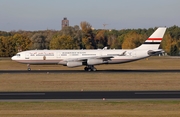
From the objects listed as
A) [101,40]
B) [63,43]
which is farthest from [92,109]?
[101,40]

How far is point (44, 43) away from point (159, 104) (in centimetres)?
13142

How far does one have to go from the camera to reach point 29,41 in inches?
5738

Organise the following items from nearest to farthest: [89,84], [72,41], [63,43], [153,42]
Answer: [89,84] < [153,42] < [63,43] < [72,41]

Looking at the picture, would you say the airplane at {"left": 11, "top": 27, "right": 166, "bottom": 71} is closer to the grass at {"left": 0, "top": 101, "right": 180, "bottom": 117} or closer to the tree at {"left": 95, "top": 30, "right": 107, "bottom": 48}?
the grass at {"left": 0, "top": 101, "right": 180, "bottom": 117}

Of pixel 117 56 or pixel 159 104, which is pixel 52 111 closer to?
pixel 159 104

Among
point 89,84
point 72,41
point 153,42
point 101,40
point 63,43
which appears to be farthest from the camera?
point 101,40

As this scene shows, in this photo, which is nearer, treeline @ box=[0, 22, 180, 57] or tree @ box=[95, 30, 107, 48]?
treeline @ box=[0, 22, 180, 57]

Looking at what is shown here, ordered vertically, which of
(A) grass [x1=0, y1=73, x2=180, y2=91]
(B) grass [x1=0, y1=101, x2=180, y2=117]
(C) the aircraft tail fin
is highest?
(C) the aircraft tail fin

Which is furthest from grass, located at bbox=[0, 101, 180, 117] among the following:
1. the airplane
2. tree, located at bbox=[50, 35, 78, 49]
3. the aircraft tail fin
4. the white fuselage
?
tree, located at bbox=[50, 35, 78, 49]

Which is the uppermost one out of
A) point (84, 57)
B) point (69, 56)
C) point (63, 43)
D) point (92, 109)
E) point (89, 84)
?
point (63, 43)

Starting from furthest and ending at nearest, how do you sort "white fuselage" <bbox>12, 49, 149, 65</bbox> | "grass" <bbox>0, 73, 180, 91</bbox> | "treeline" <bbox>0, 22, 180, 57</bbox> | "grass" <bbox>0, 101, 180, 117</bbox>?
"treeline" <bbox>0, 22, 180, 57</bbox> → "white fuselage" <bbox>12, 49, 149, 65</bbox> → "grass" <bbox>0, 73, 180, 91</bbox> → "grass" <bbox>0, 101, 180, 117</bbox>

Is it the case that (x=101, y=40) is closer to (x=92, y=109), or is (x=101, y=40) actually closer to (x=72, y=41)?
(x=72, y=41)

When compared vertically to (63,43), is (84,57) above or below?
below

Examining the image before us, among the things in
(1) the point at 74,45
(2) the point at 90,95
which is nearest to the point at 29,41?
(1) the point at 74,45
